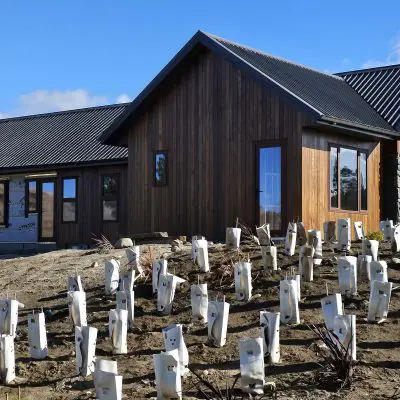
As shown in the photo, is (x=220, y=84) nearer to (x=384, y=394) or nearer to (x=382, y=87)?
(x=382, y=87)

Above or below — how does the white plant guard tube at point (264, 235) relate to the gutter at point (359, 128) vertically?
below

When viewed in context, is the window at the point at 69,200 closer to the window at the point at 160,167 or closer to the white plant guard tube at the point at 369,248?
the window at the point at 160,167

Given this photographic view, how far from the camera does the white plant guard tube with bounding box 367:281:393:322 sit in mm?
8430

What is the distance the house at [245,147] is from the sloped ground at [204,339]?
227 inches

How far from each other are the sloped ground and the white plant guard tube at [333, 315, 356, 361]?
0.77 ft

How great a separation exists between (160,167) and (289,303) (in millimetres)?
11548

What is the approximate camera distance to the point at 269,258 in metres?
10.3

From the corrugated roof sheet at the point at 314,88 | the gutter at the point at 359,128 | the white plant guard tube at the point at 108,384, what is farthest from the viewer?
the corrugated roof sheet at the point at 314,88

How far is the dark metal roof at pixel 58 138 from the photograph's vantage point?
2541cm

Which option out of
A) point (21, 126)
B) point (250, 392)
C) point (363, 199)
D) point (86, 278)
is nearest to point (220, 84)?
point (363, 199)

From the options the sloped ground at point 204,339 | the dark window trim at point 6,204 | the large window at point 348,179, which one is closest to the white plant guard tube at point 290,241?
the sloped ground at point 204,339

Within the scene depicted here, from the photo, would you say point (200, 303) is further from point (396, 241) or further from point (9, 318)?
point (396, 241)

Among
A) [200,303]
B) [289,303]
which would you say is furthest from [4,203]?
[289,303]

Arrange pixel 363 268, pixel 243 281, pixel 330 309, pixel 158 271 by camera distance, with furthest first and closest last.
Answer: pixel 158 271 → pixel 363 268 → pixel 243 281 → pixel 330 309
